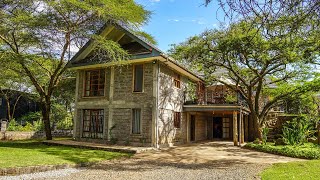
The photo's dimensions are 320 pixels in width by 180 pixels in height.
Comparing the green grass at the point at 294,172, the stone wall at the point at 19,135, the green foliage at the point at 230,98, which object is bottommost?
the green grass at the point at 294,172

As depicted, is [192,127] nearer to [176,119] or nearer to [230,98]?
[176,119]

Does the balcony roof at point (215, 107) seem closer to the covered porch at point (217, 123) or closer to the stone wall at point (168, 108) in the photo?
the covered porch at point (217, 123)

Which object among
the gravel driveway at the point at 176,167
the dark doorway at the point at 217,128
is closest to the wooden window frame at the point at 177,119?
the gravel driveway at the point at 176,167

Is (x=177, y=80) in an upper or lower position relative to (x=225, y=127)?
upper

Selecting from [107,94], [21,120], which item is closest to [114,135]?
[107,94]

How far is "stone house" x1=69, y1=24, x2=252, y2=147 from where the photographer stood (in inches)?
597

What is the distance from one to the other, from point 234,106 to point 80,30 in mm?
9936

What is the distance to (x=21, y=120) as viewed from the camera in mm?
27000

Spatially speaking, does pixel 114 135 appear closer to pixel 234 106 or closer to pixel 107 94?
pixel 107 94

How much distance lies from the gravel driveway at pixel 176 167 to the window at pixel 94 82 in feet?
19.5

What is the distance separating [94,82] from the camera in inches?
694

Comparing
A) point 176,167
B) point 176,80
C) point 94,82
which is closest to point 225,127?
point 176,80

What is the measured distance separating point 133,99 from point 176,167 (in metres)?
6.49

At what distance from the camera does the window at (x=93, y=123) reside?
16.7 metres
